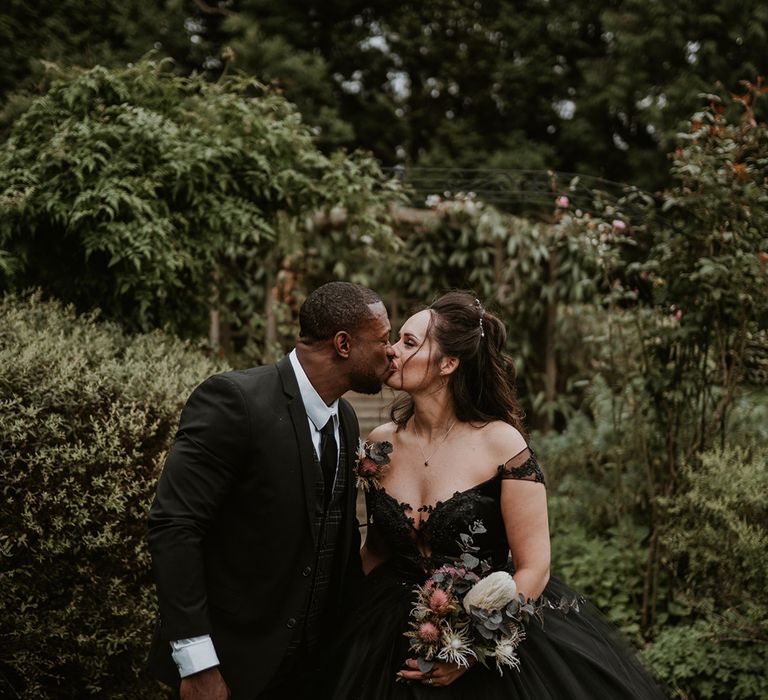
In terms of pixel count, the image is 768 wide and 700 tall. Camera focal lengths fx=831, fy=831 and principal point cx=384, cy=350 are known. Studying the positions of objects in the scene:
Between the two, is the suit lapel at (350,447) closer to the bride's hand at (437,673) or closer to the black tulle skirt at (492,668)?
the black tulle skirt at (492,668)

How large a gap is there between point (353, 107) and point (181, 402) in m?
11.5

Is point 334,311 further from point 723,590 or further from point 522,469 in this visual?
point 723,590

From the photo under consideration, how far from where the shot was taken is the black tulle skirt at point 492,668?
2537 mm

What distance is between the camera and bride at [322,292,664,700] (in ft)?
8.46

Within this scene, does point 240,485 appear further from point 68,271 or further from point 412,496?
point 68,271

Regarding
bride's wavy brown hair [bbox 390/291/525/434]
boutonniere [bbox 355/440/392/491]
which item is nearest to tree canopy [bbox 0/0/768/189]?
bride's wavy brown hair [bbox 390/291/525/434]

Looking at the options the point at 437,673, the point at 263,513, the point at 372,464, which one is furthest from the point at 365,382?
the point at 437,673

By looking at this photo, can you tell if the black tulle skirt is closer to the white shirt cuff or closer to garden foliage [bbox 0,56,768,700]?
the white shirt cuff

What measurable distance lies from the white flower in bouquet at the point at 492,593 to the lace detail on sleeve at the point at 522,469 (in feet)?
1.18

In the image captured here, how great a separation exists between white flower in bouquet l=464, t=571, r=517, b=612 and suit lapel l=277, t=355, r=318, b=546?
1.62 ft

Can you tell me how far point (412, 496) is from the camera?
287cm

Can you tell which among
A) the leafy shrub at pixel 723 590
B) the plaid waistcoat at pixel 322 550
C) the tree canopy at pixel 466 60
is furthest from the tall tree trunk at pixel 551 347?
the plaid waistcoat at pixel 322 550

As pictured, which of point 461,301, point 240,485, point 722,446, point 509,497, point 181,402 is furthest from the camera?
point 722,446

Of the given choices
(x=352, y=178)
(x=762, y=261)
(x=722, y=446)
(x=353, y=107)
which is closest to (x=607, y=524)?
(x=722, y=446)
